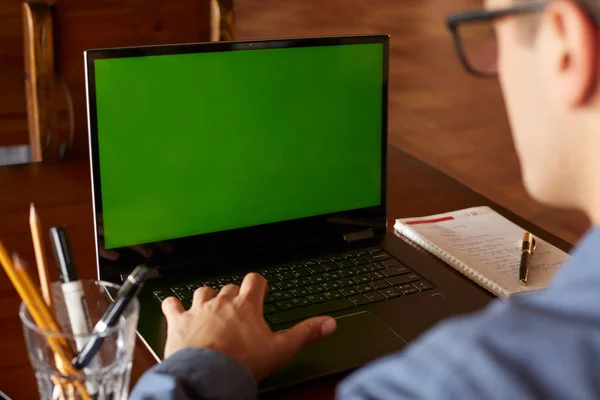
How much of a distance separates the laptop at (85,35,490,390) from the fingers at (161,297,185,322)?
0.14 ft

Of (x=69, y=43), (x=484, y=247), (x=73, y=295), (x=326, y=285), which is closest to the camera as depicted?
(x=73, y=295)

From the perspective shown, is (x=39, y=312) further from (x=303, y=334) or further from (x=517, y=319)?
(x=517, y=319)

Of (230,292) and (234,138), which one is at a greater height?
(234,138)

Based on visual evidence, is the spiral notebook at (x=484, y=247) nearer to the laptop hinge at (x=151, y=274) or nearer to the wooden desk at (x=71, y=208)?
the wooden desk at (x=71, y=208)

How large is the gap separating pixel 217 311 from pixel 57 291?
0.18 m

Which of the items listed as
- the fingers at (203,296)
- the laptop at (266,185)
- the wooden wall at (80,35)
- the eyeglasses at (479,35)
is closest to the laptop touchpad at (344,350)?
the laptop at (266,185)

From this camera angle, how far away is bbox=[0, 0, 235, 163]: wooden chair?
1536 millimetres

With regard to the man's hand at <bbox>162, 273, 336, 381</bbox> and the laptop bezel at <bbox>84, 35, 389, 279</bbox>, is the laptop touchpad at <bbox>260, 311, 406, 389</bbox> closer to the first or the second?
the man's hand at <bbox>162, 273, 336, 381</bbox>

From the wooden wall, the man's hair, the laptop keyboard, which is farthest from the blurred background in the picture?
the laptop keyboard

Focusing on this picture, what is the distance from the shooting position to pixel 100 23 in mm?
1624

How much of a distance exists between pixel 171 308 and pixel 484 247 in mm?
526

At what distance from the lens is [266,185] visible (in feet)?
3.88

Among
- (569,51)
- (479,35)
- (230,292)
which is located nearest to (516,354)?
(569,51)

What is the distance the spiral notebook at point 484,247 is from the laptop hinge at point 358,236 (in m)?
0.05
